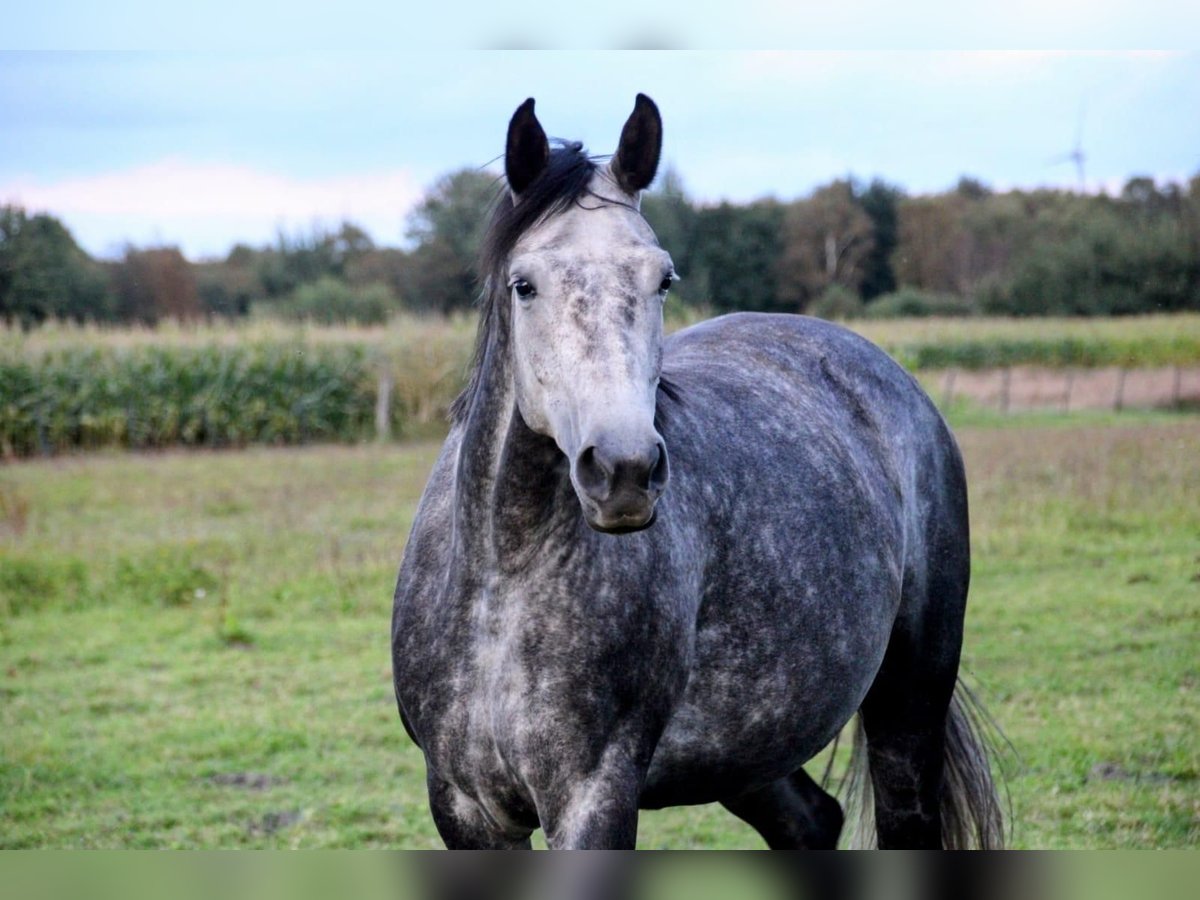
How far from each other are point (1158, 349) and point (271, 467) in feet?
25.9

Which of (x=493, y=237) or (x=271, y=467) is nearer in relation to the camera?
(x=493, y=237)

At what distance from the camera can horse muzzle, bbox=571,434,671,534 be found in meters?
1.53

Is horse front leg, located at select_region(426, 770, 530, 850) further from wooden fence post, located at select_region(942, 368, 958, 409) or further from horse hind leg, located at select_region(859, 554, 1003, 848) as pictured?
wooden fence post, located at select_region(942, 368, 958, 409)

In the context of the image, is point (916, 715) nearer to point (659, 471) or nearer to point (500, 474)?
point (500, 474)

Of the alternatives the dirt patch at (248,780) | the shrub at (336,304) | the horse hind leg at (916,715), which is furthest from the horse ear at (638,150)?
the shrub at (336,304)

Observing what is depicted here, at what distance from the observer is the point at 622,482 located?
1532 millimetres

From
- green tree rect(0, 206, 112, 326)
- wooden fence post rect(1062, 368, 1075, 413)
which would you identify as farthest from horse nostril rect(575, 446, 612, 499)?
wooden fence post rect(1062, 368, 1075, 413)

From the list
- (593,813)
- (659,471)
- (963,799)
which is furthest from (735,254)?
(659,471)

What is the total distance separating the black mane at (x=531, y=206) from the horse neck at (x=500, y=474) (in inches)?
2.7

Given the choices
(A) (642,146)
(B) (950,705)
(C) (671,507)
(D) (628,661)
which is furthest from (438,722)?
(B) (950,705)

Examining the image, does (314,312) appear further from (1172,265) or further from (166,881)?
(166,881)

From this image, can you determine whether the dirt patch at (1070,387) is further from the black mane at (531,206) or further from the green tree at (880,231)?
the black mane at (531,206)

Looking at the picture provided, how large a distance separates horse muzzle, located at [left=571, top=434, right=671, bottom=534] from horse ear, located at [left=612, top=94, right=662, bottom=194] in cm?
58

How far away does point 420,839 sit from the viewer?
3.95 metres
